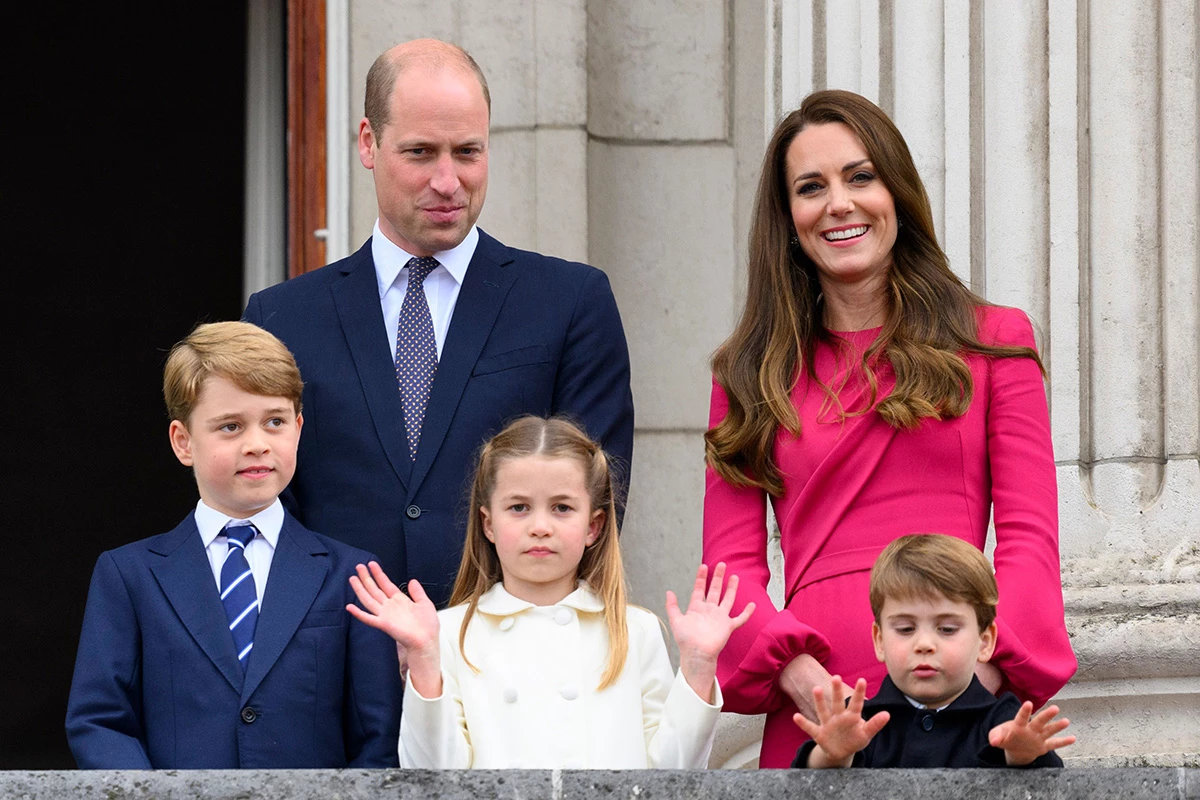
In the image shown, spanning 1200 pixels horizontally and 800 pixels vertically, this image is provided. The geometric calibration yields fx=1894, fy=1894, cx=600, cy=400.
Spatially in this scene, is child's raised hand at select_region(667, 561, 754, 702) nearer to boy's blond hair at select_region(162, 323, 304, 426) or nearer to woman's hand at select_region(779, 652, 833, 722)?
woman's hand at select_region(779, 652, 833, 722)

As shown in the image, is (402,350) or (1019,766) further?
(402,350)

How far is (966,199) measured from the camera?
4879 mm

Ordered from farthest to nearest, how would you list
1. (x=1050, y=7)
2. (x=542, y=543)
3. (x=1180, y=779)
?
1. (x=1050, y=7)
2. (x=542, y=543)
3. (x=1180, y=779)

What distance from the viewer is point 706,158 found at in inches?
246

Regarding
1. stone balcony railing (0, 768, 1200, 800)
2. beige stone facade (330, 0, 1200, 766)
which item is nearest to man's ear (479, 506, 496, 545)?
stone balcony railing (0, 768, 1200, 800)

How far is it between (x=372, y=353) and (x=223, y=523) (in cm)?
47

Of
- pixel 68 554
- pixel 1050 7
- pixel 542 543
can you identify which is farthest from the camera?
pixel 68 554

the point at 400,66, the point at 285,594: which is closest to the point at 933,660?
the point at 285,594

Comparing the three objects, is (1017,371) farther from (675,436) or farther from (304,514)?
(675,436)

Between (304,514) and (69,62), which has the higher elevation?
(69,62)

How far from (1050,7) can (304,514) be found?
95.2 inches

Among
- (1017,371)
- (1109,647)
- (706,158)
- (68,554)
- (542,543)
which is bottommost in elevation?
(68,554)

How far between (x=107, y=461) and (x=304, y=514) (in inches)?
259

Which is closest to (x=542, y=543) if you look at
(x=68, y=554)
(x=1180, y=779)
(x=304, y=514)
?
(x=304, y=514)
